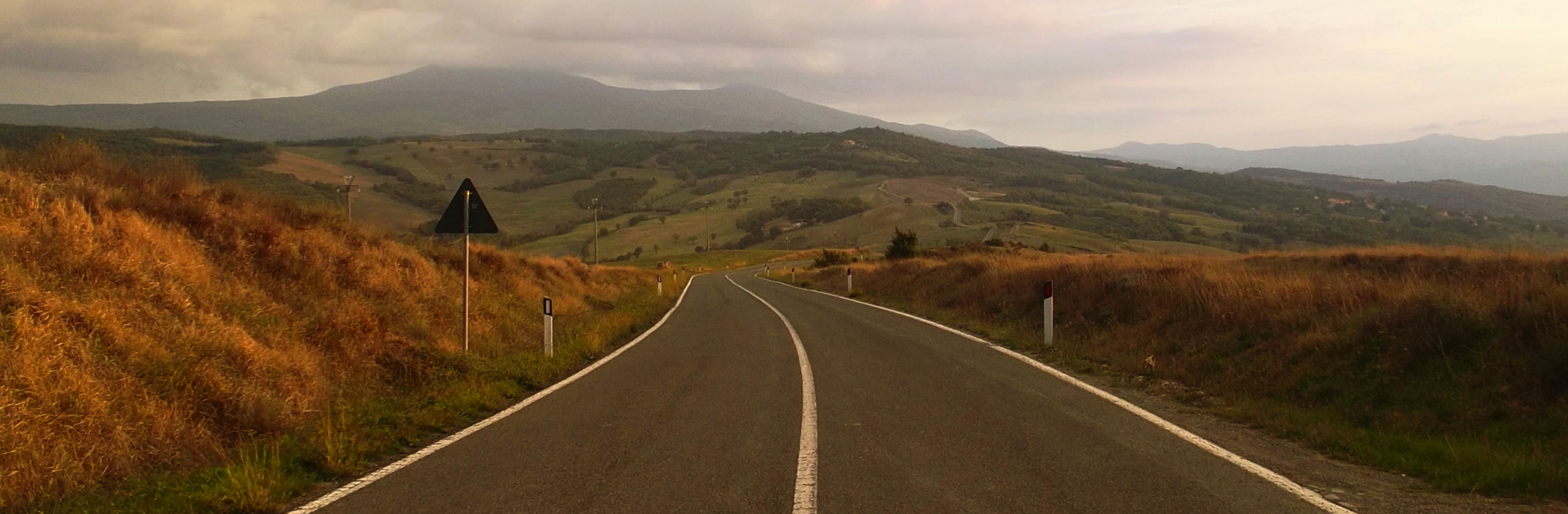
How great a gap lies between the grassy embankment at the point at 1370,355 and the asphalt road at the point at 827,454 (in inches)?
55.4

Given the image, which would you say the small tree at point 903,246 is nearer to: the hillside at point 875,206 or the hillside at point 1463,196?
the hillside at point 875,206

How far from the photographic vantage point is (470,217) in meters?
11.3

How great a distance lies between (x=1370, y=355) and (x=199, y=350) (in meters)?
11.2

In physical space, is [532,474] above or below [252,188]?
below

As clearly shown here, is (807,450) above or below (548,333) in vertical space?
above

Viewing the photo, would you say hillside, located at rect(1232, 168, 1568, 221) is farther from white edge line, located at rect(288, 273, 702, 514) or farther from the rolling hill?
white edge line, located at rect(288, 273, 702, 514)

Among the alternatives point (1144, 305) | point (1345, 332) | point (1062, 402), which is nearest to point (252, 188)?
point (1062, 402)

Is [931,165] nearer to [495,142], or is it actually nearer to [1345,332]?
[495,142]

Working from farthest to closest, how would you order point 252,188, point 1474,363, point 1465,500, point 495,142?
point 495,142
point 252,188
point 1474,363
point 1465,500

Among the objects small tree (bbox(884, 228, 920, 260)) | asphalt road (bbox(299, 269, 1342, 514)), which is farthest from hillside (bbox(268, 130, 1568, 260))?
asphalt road (bbox(299, 269, 1342, 514))

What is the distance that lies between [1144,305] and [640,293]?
73.9 ft

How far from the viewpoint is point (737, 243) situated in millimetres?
131375

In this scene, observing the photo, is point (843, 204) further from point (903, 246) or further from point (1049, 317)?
point (1049, 317)

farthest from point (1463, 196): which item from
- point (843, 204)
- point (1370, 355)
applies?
point (1370, 355)
